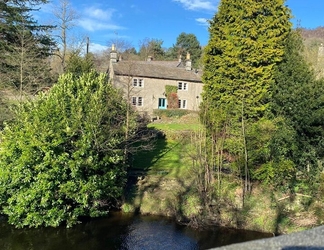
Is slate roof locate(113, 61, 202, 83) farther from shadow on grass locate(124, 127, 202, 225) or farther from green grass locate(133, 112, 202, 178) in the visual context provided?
shadow on grass locate(124, 127, 202, 225)

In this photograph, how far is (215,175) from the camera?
58.1 ft

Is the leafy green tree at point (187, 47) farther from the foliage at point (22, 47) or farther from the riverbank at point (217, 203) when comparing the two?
the riverbank at point (217, 203)

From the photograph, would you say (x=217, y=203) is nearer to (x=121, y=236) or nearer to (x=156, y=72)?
(x=121, y=236)

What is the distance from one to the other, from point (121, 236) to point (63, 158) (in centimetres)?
462

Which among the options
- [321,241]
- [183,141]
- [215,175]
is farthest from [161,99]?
[321,241]

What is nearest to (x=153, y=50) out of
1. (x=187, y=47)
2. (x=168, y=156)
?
(x=187, y=47)

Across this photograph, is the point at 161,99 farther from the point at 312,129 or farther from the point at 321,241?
the point at 321,241

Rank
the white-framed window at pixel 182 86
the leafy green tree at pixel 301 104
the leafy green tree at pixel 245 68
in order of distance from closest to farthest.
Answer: the leafy green tree at pixel 301 104, the leafy green tree at pixel 245 68, the white-framed window at pixel 182 86

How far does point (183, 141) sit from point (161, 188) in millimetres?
9662

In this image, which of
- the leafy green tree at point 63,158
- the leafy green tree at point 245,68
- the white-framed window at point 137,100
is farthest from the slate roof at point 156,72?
the leafy green tree at point 63,158

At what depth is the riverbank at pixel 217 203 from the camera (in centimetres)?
1510

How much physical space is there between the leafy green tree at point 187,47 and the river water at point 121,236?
59.7m

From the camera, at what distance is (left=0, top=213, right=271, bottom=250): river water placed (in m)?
13.0

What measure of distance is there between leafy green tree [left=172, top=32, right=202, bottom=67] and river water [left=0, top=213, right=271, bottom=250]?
5972 centimetres
